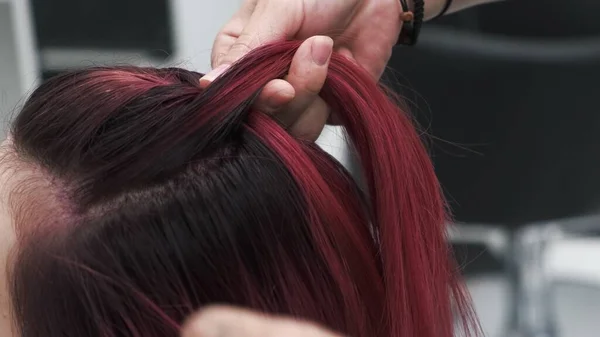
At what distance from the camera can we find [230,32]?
0.78 metres

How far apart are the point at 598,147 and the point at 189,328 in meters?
1.15

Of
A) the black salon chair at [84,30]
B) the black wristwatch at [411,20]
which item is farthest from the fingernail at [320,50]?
the black salon chair at [84,30]

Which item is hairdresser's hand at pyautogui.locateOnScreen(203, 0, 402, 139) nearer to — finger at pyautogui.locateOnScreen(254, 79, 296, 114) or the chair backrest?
finger at pyautogui.locateOnScreen(254, 79, 296, 114)

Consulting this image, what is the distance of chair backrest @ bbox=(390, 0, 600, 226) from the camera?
1324 mm

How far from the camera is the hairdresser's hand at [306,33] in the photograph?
0.61 m

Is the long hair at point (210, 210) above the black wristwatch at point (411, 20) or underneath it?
underneath

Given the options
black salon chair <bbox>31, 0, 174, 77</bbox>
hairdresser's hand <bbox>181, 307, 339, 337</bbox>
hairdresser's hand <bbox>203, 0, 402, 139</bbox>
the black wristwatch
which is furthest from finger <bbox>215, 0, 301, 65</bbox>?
black salon chair <bbox>31, 0, 174, 77</bbox>

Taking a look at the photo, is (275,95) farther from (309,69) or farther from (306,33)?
(306,33)

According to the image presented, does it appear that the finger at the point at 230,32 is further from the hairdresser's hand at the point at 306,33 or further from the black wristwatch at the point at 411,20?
the black wristwatch at the point at 411,20

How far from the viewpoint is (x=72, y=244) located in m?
0.55

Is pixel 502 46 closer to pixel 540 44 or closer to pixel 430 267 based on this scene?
pixel 540 44

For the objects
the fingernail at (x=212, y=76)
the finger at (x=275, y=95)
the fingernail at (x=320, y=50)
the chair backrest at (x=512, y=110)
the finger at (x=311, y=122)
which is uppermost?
the fingernail at (x=320, y=50)

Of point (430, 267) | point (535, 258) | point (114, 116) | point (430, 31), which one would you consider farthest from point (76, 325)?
point (535, 258)

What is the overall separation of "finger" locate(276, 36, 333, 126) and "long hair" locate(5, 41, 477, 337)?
0.7 inches
